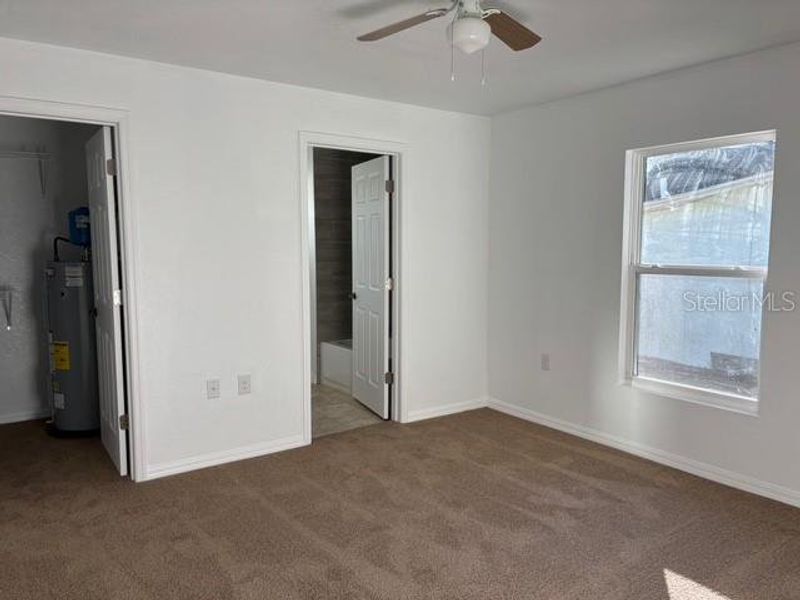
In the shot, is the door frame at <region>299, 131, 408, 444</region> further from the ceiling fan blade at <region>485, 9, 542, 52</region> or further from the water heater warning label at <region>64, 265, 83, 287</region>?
the ceiling fan blade at <region>485, 9, 542, 52</region>

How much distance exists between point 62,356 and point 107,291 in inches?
39.3

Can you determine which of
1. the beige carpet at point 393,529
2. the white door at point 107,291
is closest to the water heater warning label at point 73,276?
the white door at point 107,291

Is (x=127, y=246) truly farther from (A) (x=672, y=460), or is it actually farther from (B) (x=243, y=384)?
(A) (x=672, y=460)

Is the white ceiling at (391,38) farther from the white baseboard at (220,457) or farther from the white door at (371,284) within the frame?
the white baseboard at (220,457)

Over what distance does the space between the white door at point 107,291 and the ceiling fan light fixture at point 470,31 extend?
2.10 m

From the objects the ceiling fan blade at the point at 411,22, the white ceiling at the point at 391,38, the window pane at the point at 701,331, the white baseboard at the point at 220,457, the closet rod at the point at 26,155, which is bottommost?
the white baseboard at the point at 220,457

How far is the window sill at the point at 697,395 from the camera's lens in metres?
3.29

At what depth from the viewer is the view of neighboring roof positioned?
3.23 meters

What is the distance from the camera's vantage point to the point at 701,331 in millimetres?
3533

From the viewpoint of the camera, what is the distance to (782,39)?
9.55 ft

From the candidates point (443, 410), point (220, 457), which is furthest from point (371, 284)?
point (220, 457)

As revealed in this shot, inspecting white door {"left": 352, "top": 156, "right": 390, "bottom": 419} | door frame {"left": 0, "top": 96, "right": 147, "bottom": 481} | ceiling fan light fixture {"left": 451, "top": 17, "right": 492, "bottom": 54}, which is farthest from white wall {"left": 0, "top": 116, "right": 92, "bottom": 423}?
ceiling fan light fixture {"left": 451, "top": 17, "right": 492, "bottom": 54}

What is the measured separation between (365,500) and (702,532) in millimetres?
1659

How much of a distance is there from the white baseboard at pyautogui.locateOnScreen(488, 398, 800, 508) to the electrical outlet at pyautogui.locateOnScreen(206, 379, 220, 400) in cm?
230
